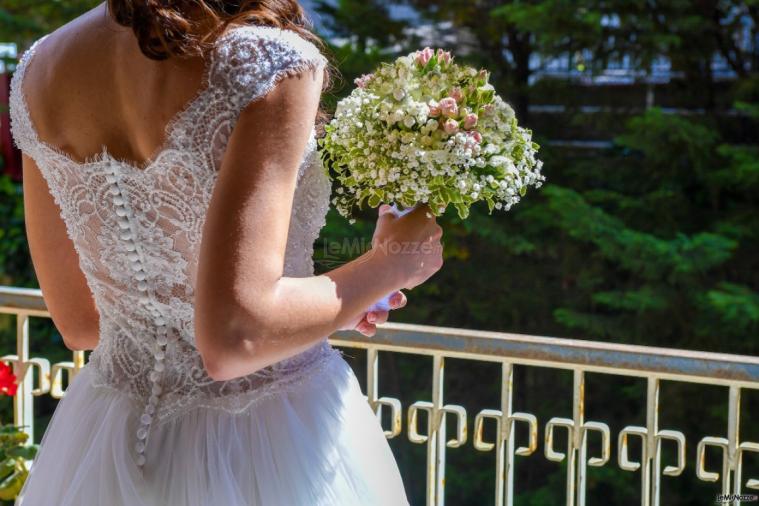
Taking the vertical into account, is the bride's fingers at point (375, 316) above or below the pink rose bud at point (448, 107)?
below

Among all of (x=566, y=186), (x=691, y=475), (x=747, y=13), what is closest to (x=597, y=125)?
(x=566, y=186)

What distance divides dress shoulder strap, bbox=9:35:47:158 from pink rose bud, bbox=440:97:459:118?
0.53 m

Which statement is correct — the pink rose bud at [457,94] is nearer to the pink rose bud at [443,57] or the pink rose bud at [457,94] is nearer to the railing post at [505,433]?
the pink rose bud at [443,57]

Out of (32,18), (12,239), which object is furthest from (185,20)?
(32,18)

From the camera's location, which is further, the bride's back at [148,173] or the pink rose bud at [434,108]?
the pink rose bud at [434,108]

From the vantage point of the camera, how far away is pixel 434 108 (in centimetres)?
127

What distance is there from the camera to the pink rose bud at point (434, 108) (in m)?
→ 1.27

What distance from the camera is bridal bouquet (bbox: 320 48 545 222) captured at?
1.26 m

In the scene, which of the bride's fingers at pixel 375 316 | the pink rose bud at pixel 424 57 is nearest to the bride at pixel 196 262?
the bride's fingers at pixel 375 316

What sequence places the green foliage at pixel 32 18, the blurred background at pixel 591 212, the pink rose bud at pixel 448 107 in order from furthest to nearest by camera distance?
the green foliage at pixel 32 18 → the blurred background at pixel 591 212 → the pink rose bud at pixel 448 107

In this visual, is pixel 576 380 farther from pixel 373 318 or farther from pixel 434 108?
pixel 434 108

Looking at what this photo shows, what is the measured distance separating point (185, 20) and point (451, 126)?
15.7 inches

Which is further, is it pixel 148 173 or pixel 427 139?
pixel 427 139

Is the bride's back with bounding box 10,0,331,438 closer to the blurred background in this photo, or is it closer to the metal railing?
the metal railing
